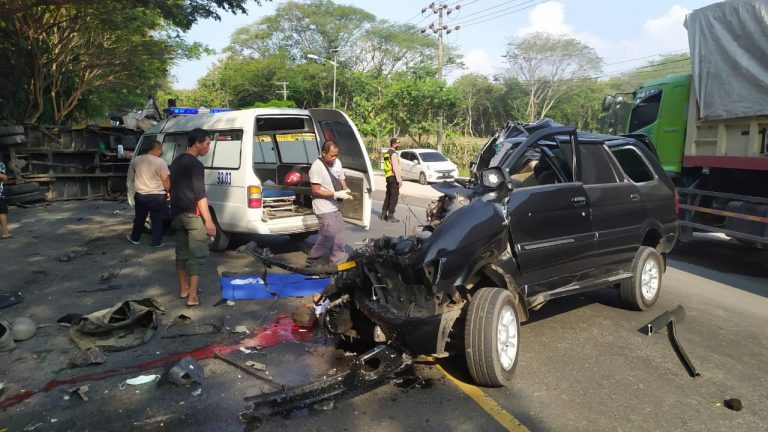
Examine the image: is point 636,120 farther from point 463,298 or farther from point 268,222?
point 463,298

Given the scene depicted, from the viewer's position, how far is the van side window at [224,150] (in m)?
7.48

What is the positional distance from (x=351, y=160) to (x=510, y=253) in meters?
4.25

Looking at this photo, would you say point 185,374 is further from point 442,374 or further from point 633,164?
point 633,164

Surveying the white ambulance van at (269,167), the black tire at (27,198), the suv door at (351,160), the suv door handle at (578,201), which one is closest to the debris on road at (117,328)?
the white ambulance van at (269,167)

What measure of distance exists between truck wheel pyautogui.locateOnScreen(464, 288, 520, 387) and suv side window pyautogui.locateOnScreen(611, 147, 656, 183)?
9.38 feet

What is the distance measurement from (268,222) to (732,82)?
7055 millimetres

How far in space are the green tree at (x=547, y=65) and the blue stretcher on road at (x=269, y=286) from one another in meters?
39.8

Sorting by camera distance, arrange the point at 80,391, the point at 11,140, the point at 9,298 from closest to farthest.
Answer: the point at 80,391 → the point at 9,298 → the point at 11,140

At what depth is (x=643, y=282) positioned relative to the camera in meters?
5.55

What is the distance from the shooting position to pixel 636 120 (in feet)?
34.2

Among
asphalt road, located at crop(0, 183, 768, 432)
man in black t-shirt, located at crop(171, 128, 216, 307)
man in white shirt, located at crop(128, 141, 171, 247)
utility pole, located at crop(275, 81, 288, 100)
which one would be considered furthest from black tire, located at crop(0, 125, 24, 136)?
utility pole, located at crop(275, 81, 288, 100)

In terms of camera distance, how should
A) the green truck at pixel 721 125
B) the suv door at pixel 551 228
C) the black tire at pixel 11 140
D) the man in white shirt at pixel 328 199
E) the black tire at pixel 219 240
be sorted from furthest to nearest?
1. the black tire at pixel 11 140
2. the black tire at pixel 219 240
3. the green truck at pixel 721 125
4. the man in white shirt at pixel 328 199
5. the suv door at pixel 551 228

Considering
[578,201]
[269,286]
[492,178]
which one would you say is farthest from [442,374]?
[269,286]

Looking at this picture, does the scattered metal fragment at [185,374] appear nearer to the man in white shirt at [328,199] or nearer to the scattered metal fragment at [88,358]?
the scattered metal fragment at [88,358]
